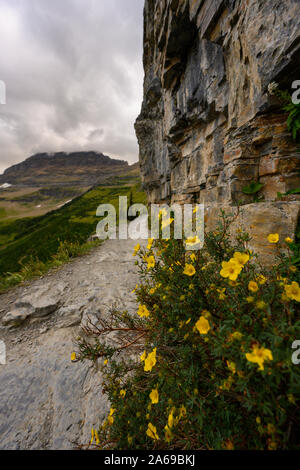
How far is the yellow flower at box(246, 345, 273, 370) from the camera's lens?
82 centimetres

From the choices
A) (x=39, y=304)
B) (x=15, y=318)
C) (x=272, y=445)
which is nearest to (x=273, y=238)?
(x=272, y=445)

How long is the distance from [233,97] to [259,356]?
4.68 meters

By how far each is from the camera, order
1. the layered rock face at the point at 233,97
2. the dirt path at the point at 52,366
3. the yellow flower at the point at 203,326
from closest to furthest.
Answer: the yellow flower at the point at 203,326 → the dirt path at the point at 52,366 → the layered rock face at the point at 233,97

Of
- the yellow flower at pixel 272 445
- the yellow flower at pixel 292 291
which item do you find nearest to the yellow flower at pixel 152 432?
the yellow flower at pixel 272 445

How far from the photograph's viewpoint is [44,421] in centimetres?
207

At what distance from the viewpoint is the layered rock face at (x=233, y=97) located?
9.02 feet

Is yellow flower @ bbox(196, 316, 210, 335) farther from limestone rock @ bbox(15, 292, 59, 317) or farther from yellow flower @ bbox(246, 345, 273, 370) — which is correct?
limestone rock @ bbox(15, 292, 59, 317)

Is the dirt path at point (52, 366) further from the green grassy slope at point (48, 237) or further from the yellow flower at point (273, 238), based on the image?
the green grassy slope at point (48, 237)

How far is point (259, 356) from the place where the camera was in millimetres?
860

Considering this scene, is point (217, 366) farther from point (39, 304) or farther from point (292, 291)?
point (39, 304)
